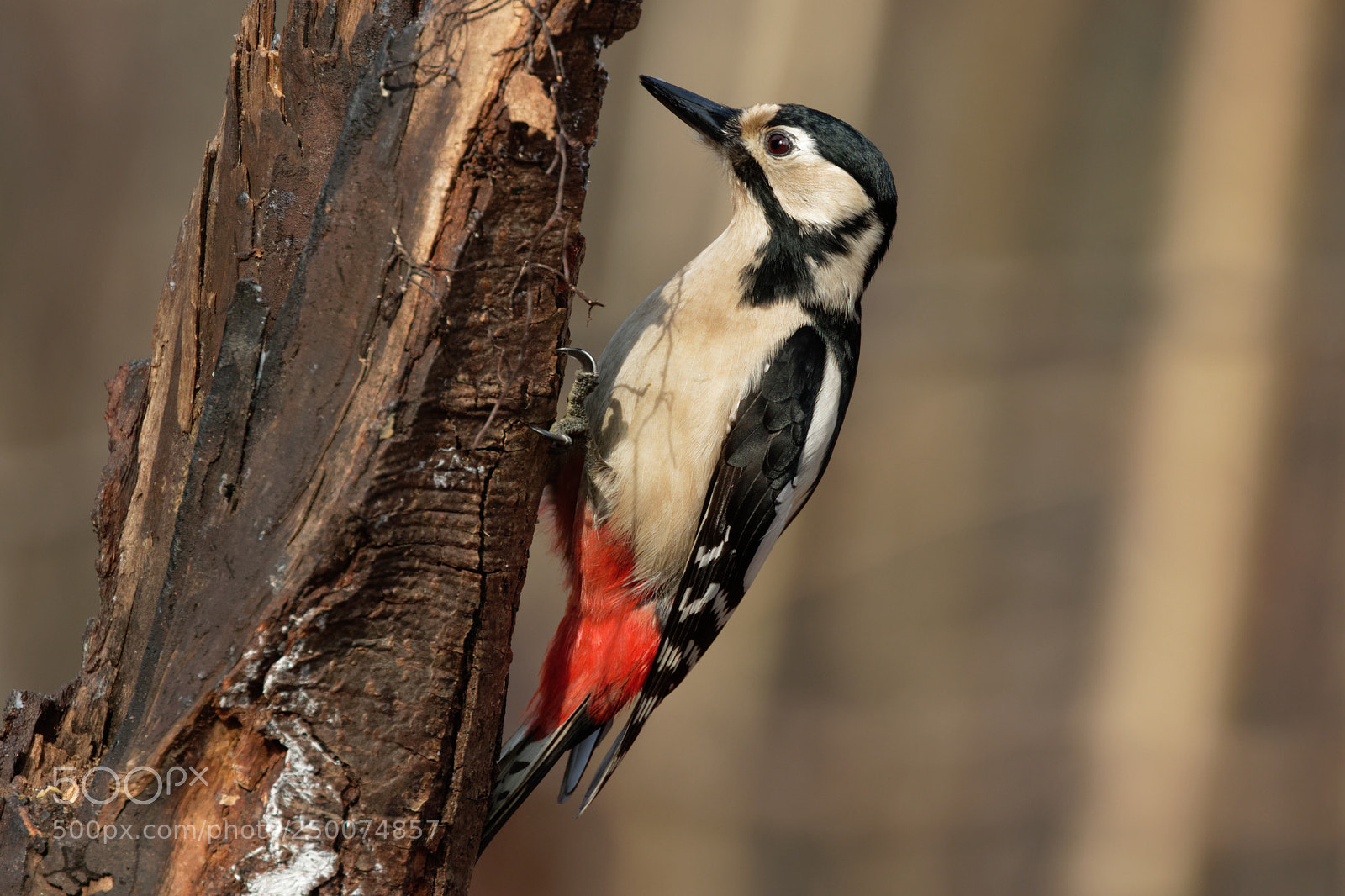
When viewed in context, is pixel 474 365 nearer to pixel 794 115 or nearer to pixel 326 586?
pixel 326 586

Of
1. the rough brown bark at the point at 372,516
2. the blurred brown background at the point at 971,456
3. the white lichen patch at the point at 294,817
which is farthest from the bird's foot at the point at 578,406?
the blurred brown background at the point at 971,456

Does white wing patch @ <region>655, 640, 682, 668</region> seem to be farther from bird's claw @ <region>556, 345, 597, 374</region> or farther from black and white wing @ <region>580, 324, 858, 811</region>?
bird's claw @ <region>556, 345, 597, 374</region>

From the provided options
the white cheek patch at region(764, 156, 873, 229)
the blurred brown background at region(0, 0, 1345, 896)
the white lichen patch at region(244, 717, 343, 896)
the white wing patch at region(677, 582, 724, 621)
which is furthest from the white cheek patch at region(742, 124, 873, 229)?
the blurred brown background at region(0, 0, 1345, 896)

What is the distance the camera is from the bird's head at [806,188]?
2639 mm

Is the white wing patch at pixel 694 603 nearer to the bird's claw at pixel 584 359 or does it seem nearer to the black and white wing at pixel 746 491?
the black and white wing at pixel 746 491

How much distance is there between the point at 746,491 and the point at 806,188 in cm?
85

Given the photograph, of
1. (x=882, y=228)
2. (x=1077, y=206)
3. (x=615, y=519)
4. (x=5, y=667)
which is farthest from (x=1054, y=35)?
(x=5, y=667)

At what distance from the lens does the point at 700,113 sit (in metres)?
2.78

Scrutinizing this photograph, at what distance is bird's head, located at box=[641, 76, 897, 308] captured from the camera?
2639 mm

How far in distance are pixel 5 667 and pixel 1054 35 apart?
7253 mm

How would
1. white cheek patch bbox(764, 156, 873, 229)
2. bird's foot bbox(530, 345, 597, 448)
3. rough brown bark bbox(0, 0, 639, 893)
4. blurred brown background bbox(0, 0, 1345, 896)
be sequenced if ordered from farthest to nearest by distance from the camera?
blurred brown background bbox(0, 0, 1345, 896), white cheek patch bbox(764, 156, 873, 229), bird's foot bbox(530, 345, 597, 448), rough brown bark bbox(0, 0, 639, 893)

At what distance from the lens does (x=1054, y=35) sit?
663 cm

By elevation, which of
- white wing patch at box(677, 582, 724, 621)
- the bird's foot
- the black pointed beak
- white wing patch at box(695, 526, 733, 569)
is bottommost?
white wing patch at box(677, 582, 724, 621)

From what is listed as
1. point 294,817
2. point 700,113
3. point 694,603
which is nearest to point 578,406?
point 694,603
